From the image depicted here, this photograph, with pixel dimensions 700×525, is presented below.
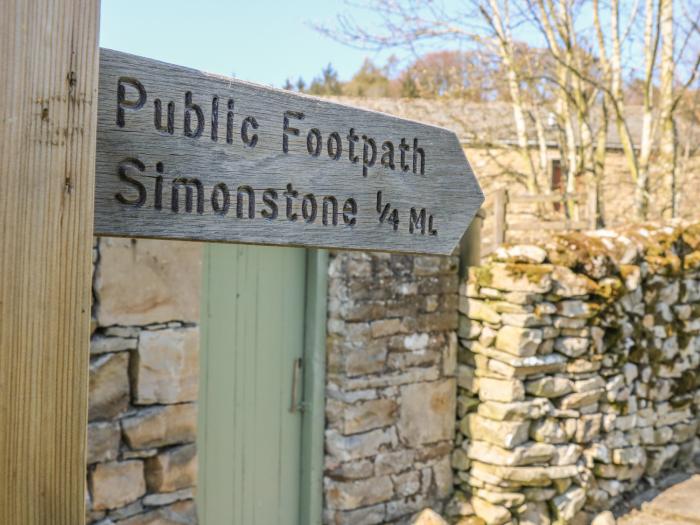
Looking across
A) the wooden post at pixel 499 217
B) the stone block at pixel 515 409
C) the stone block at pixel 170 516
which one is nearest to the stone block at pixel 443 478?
the stone block at pixel 515 409

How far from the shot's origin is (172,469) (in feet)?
10.1

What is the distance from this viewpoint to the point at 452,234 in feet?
4.89

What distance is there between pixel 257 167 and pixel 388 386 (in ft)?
11.3

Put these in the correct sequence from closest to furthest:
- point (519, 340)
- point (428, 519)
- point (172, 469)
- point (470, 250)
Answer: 1. point (172, 469)
2. point (428, 519)
3. point (519, 340)
4. point (470, 250)

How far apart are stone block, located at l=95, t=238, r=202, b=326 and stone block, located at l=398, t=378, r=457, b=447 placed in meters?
1.94

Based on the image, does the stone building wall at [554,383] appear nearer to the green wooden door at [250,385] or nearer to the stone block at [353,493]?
the stone block at [353,493]

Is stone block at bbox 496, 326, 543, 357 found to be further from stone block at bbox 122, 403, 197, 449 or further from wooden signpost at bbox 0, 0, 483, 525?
wooden signpost at bbox 0, 0, 483, 525

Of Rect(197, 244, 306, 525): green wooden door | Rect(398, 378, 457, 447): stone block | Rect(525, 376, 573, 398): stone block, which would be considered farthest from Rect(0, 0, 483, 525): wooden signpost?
Rect(525, 376, 573, 398): stone block

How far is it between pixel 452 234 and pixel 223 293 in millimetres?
2611

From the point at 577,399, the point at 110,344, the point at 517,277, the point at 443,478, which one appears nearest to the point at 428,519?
the point at 443,478

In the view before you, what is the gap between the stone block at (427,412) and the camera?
457cm

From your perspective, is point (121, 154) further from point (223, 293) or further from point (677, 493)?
point (677, 493)

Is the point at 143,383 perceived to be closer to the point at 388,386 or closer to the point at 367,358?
the point at 367,358

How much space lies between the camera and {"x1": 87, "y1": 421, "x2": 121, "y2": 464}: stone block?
9.24ft
